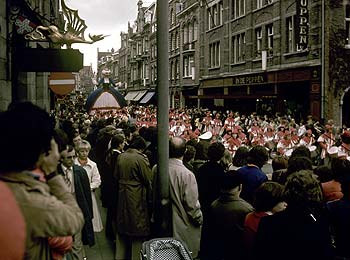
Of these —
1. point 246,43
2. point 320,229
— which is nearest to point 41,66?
point 320,229

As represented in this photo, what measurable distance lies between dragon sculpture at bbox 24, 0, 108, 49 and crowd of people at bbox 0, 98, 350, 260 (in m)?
1.96

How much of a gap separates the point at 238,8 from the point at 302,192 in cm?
3320

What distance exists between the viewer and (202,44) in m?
43.8

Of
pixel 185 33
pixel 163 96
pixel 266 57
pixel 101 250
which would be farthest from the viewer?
pixel 185 33

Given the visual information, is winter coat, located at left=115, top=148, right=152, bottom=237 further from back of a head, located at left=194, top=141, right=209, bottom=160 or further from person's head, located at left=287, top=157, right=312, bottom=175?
person's head, located at left=287, top=157, right=312, bottom=175

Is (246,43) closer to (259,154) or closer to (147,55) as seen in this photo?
(259,154)

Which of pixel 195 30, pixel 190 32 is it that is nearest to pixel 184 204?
pixel 195 30

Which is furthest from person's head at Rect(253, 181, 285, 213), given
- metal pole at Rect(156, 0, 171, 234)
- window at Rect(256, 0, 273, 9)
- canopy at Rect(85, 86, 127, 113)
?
window at Rect(256, 0, 273, 9)

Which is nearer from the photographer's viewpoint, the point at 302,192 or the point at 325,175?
the point at 302,192

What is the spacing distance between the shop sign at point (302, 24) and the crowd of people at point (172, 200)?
1748cm

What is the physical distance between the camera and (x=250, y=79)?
32.6m

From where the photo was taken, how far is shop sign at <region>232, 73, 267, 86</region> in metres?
30.7

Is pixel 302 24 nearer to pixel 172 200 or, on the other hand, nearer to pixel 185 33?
pixel 172 200

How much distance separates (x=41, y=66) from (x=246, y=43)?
26090 millimetres
